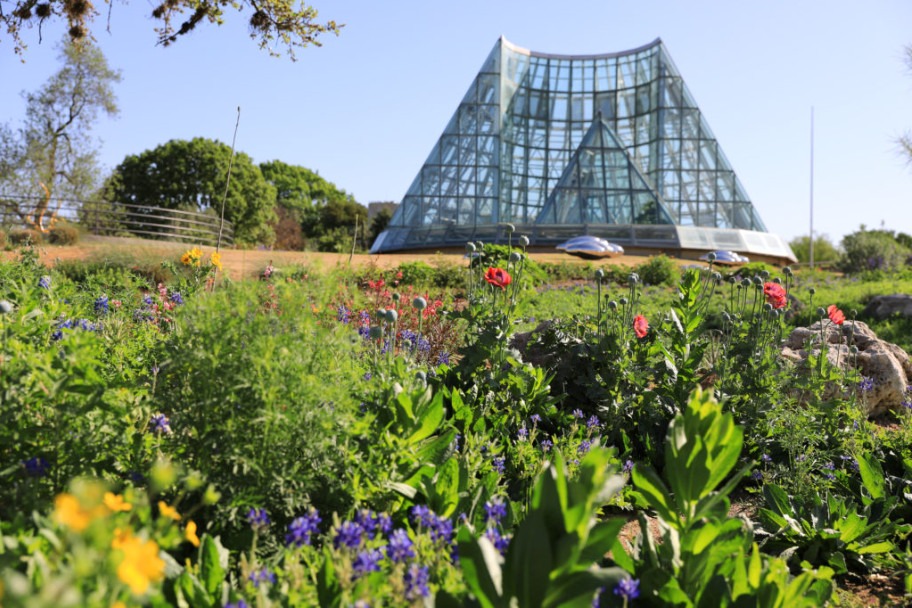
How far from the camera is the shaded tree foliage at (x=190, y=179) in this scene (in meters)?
37.9

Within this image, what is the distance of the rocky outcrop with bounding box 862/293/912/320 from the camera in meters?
9.88

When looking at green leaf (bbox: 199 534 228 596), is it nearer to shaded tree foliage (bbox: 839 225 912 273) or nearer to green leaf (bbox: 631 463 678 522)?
green leaf (bbox: 631 463 678 522)

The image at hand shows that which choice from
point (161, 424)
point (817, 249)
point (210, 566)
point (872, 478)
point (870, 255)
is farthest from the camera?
point (817, 249)

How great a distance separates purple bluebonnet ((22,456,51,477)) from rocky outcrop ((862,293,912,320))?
10752 mm

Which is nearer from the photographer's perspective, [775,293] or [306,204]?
[775,293]

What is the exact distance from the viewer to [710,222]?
1160 inches

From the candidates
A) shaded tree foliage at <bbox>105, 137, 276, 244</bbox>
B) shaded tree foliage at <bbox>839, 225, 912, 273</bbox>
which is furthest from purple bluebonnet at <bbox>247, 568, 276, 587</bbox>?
shaded tree foliage at <bbox>105, 137, 276, 244</bbox>

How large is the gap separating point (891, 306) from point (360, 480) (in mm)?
10209

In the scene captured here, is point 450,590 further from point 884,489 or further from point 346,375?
point 884,489

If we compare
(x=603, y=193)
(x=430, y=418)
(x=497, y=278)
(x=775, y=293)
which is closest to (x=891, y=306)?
(x=775, y=293)

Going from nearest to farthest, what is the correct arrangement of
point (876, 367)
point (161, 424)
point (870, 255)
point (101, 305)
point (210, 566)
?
point (210, 566)
point (161, 424)
point (101, 305)
point (876, 367)
point (870, 255)

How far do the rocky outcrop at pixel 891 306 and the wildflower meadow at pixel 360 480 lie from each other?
23.5ft

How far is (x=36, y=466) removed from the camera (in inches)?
71.9

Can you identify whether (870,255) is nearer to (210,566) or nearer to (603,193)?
(603,193)
